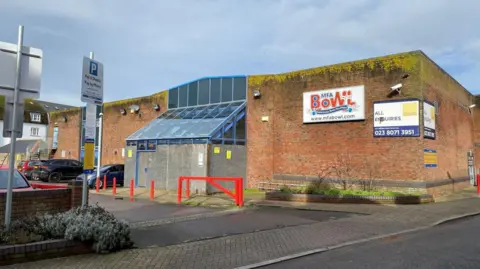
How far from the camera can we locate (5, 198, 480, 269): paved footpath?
674cm

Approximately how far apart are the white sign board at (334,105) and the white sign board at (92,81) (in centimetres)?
1288

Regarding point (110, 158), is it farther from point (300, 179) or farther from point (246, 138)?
point (300, 179)

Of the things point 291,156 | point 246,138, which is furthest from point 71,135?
point 291,156

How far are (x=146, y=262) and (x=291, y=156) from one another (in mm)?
14553

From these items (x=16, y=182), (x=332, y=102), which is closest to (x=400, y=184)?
(x=332, y=102)

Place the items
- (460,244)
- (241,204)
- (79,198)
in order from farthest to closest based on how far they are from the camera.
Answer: (241,204), (79,198), (460,244)

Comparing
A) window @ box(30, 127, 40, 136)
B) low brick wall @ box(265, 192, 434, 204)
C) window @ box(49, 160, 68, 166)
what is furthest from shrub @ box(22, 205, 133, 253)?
window @ box(30, 127, 40, 136)

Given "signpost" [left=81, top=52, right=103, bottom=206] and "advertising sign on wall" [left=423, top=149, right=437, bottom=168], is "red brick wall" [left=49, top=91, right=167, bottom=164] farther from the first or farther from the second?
"signpost" [left=81, top=52, right=103, bottom=206]

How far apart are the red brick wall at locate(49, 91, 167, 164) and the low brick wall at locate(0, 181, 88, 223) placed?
62.0 feet

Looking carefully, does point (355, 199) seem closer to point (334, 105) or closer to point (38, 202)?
point (334, 105)

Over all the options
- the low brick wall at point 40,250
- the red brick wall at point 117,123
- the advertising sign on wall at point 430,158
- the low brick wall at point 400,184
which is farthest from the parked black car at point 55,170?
the advertising sign on wall at point 430,158

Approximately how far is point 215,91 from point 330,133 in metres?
7.89

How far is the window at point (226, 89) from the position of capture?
23.5 m

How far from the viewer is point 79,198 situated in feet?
29.6
